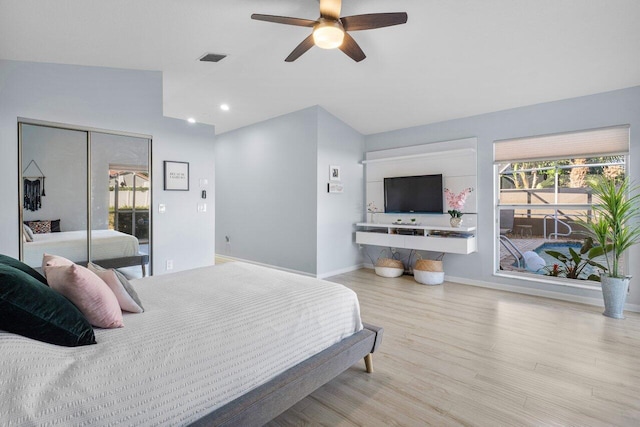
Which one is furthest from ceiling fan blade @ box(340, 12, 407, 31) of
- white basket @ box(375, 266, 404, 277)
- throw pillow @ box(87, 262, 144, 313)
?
white basket @ box(375, 266, 404, 277)

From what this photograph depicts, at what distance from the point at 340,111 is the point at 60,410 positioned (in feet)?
15.7

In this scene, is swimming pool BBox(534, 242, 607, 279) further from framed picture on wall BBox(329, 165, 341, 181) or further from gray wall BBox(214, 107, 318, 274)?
gray wall BBox(214, 107, 318, 274)

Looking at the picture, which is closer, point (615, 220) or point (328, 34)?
point (328, 34)

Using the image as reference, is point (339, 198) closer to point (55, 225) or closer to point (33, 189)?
point (55, 225)

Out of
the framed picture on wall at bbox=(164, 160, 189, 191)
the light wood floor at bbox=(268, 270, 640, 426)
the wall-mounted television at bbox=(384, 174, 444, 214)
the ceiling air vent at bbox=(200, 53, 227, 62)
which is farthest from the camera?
the wall-mounted television at bbox=(384, 174, 444, 214)

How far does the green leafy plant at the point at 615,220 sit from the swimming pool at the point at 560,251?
264 mm

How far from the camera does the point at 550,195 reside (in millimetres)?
4207

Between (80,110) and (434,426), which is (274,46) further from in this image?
(434,426)

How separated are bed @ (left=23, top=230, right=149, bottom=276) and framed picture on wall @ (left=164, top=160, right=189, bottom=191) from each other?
800 mm

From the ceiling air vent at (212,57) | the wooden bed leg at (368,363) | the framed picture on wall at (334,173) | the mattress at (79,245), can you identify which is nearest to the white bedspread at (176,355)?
the wooden bed leg at (368,363)

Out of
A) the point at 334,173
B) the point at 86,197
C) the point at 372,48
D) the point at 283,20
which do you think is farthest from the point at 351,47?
the point at 86,197

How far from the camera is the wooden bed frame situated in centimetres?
134

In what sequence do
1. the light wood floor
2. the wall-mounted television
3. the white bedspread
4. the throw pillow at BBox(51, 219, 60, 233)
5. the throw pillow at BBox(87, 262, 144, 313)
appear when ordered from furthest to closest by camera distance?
1. the wall-mounted television
2. the throw pillow at BBox(51, 219, 60, 233)
3. the light wood floor
4. the throw pillow at BBox(87, 262, 144, 313)
5. the white bedspread

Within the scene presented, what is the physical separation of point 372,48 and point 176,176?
288 cm
